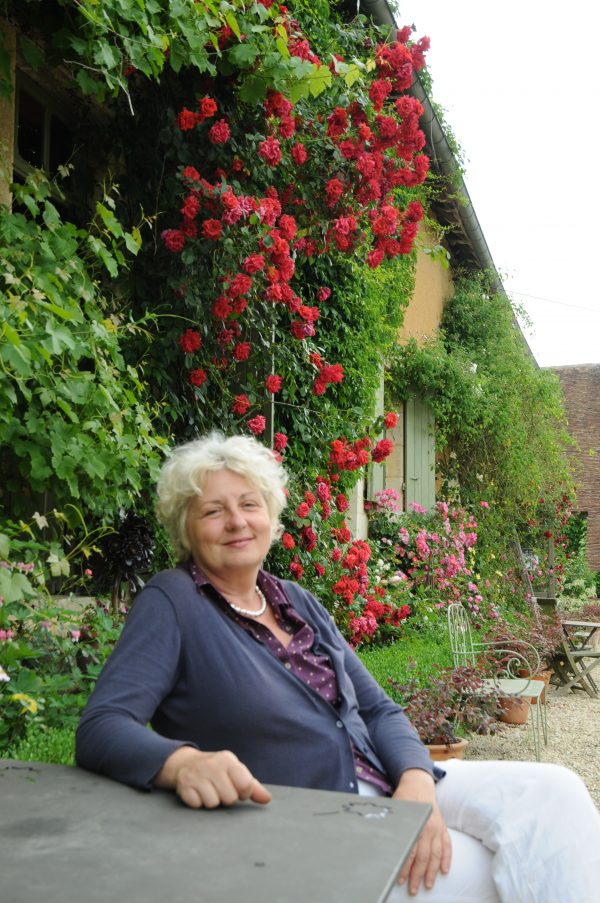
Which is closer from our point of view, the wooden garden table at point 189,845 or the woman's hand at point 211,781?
the wooden garden table at point 189,845

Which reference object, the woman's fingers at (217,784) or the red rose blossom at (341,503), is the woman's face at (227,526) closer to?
the woman's fingers at (217,784)

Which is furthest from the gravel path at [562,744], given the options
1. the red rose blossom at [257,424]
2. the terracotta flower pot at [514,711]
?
the red rose blossom at [257,424]

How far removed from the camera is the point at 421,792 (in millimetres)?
1861

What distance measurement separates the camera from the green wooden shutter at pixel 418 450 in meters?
10.1

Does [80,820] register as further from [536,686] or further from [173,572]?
[536,686]

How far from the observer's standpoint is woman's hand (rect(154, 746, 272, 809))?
1.28 metres

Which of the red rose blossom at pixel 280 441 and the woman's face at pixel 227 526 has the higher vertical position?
the red rose blossom at pixel 280 441

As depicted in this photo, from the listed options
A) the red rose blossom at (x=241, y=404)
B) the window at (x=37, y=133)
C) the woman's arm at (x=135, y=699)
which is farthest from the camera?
the red rose blossom at (x=241, y=404)

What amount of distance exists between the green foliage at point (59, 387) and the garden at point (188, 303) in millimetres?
12

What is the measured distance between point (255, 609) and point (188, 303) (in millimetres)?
2722

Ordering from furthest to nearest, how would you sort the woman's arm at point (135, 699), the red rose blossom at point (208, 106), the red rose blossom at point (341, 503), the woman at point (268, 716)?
1. the red rose blossom at point (341, 503)
2. the red rose blossom at point (208, 106)
3. the woman at point (268, 716)
4. the woman's arm at point (135, 699)

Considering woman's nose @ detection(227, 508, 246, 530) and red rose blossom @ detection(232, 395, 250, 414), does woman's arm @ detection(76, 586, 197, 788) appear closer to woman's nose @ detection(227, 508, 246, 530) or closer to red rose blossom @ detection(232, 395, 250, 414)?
woman's nose @ detection(227, 508, 246, 530)

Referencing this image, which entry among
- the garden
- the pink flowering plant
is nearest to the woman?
the garden

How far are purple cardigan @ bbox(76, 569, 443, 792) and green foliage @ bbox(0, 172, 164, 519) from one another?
151 centimetres
